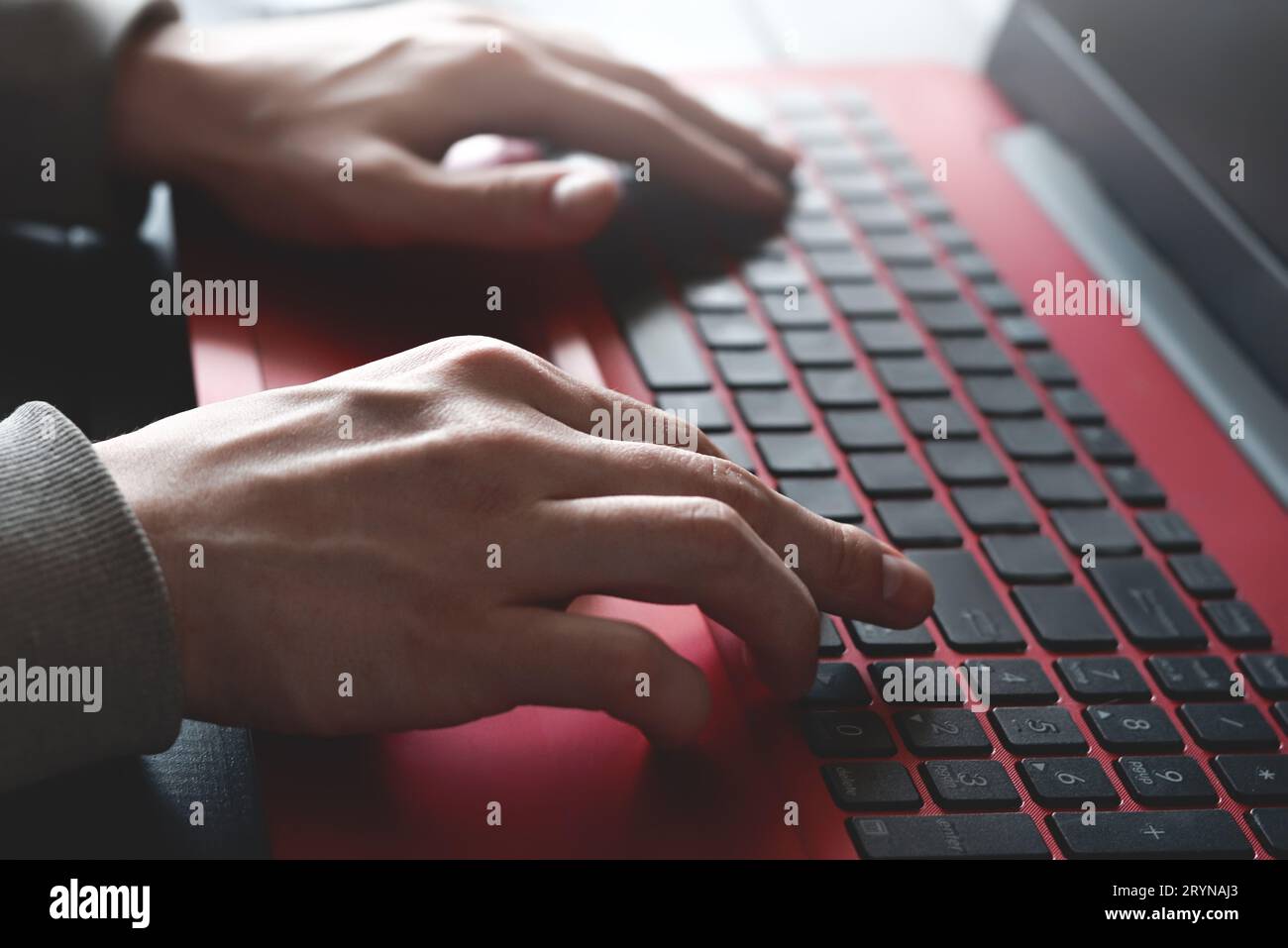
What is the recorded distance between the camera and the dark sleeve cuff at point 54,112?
27.8 inches

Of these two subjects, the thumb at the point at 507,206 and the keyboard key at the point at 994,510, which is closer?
the keyboard key at the point at 994,510

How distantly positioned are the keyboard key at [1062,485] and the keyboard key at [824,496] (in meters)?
0.10

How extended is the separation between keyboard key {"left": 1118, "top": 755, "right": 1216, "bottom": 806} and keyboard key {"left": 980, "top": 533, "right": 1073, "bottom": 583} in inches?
4.1

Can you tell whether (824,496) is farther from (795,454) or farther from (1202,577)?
(1202,577)

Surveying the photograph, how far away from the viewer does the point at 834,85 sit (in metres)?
0.95

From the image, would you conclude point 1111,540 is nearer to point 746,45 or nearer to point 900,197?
point 900,197

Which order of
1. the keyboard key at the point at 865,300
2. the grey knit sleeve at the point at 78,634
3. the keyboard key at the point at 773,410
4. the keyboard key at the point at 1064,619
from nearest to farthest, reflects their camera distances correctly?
the grey knit sleeve at the point at 78,634
the keyboard key at the point at 1064,619
the keyboard key at the point at 773,410
the keyboard key at the point at 865,300

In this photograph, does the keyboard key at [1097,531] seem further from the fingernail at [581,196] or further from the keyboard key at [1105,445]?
the fingernail at [581,196]

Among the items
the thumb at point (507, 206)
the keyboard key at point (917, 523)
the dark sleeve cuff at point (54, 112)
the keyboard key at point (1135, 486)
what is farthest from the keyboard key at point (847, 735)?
the dark sleeve cuff at point (54, 112)

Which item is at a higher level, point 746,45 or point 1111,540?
point 746,45

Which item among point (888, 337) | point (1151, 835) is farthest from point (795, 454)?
point (1151, 835)

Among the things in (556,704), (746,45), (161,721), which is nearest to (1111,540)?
(556,704)
